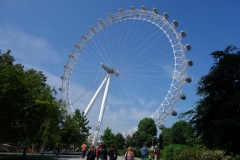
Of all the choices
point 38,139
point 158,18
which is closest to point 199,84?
point 38,139

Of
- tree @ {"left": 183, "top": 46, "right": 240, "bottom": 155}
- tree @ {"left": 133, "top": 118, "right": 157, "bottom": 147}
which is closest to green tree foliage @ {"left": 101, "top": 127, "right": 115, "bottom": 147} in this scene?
tree @ {"left": 133, "top": 118, "right": 157, "bottom": 147}

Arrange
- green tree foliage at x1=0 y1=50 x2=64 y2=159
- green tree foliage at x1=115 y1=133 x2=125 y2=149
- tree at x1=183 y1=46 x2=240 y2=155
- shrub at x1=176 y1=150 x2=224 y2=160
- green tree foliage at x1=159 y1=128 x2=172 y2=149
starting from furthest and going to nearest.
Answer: green tree foliage at x1=115 y1=133 x2=125 y2=149 → green tree foliage at x1=159 y1=128 x2=172 y2=149 → green tree foliage at x1=0 y1=50 x2=64 y2=159 → shrub at x1=176 y1=150 x2=224 y2=160 → tree at x1=183 y1=46 x2=240 y2=155

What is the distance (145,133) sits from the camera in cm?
8169

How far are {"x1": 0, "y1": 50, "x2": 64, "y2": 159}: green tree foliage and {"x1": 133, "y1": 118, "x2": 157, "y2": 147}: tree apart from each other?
187 feet

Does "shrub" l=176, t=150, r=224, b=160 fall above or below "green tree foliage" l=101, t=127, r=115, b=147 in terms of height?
below

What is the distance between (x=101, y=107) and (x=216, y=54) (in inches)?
1052

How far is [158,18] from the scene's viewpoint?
44.4 metres

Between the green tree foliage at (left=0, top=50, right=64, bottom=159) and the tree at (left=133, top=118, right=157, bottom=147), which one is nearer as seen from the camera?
the green tree foliage at (left=0, top=50, right=64, bottom=159)

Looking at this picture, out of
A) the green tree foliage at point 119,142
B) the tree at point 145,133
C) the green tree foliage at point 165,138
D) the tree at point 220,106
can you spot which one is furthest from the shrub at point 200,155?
the green tree foliage at point 119,142

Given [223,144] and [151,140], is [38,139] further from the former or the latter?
[151,140]

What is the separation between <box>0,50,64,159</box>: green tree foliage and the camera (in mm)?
22844

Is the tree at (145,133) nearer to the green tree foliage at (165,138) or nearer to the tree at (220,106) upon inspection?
the green tree foliage at (165,138)

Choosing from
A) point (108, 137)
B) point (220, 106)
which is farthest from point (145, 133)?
point (220, 106)

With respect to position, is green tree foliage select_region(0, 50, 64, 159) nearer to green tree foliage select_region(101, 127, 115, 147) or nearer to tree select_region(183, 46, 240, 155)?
tree select_region(183, 46, 240, 155)
